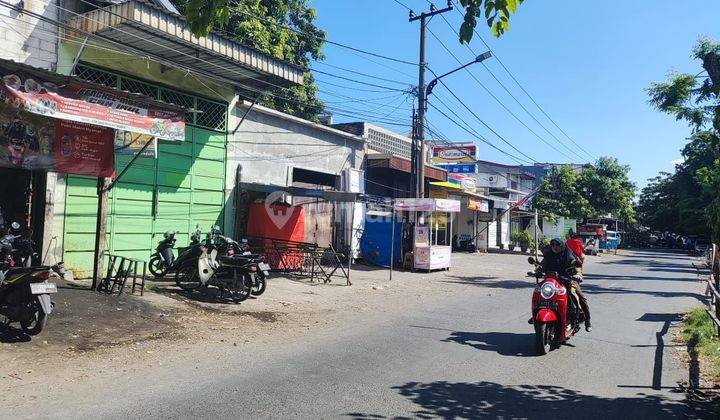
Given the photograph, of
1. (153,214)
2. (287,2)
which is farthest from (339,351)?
(287,2)

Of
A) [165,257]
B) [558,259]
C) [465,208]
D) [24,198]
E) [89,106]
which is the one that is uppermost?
[89,106]

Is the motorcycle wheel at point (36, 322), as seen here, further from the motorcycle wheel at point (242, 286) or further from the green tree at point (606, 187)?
the green tree at point (606, 187)

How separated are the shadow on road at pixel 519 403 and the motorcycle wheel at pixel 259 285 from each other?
6236 mm

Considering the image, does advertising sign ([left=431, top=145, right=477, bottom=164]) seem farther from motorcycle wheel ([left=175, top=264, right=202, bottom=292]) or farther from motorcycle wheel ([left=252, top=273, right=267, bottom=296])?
motorcycle wheel ([left=175, top=264, right=202, bottom=292])

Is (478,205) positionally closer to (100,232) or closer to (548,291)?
(548,291)

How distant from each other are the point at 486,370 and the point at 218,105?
1113cm

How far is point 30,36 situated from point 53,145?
104 inches

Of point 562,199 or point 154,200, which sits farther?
point 562,199

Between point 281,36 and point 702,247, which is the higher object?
point 281,36

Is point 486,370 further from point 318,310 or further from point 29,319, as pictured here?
point 29,319

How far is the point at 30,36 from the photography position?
1044 centimetres

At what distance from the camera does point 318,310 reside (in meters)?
10.9

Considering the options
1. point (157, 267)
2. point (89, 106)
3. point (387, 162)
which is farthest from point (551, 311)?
point (387, 162)

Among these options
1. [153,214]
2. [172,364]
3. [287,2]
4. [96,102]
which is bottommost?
[172,364]
